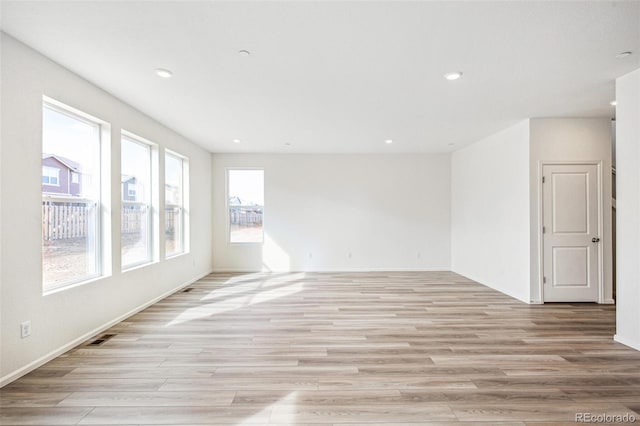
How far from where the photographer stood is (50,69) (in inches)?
108

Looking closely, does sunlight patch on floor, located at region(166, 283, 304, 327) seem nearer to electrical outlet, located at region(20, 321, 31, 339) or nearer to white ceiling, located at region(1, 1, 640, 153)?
electrical outlet, located at region(20, 321, 31, 339)

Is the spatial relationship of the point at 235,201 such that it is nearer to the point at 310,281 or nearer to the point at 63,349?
the point at 310,281

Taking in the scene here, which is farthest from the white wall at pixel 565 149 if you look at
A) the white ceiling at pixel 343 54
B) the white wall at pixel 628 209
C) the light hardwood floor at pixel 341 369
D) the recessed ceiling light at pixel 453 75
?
the recessed ceiling light at pixel 453 75

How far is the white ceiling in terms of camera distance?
2.08 meters

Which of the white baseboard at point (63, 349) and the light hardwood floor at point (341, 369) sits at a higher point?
the white baseboard at point (63, 349)

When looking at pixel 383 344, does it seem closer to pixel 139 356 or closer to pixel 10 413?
pixel 139 356

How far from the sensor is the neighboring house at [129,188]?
13.3 ft

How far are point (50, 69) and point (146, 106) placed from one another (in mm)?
1222

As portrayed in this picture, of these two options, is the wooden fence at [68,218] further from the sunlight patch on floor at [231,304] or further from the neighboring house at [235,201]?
the neighboring house at [235,201]

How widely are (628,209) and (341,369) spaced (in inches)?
123

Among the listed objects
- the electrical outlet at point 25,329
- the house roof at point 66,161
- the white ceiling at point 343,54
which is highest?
the white ceiling at point 343,54

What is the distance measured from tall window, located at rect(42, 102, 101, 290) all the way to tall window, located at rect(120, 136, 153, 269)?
1.51ft

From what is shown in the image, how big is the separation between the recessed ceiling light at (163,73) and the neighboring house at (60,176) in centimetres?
123

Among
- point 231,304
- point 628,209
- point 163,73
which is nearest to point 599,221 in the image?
point 628,209
